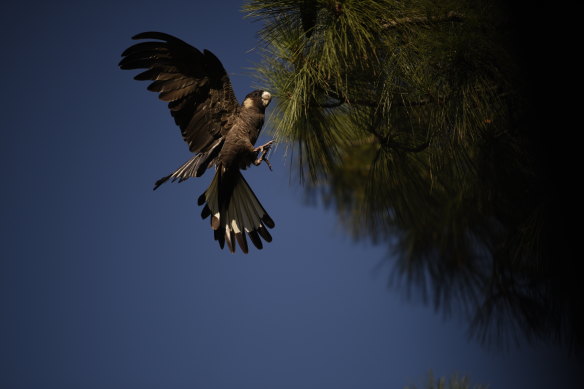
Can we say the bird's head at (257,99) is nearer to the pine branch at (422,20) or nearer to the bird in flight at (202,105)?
the bird in flight at (202,105)

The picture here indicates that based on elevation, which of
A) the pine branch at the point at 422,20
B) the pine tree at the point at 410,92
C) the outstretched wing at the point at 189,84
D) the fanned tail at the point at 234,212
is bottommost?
the fanned tail at the point at 234,212

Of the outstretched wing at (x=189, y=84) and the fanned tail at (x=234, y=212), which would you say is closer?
the outstretched wing at (x=189, y=84)

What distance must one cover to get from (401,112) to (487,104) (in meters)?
0.18

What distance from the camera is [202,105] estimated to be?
2.81 feet

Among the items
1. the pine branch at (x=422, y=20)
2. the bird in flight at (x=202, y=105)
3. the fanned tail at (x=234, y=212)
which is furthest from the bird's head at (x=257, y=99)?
the pine branch at (x=422, y=20)

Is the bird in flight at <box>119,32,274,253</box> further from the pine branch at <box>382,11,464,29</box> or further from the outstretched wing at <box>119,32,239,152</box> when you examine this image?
the pine branch at <box>382,11,464,29</box>

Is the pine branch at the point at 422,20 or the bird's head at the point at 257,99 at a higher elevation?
the pine branch at the point at 422,20

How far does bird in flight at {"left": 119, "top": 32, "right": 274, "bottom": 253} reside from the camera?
2.69ft

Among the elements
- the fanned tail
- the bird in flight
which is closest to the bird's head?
the bird in flight

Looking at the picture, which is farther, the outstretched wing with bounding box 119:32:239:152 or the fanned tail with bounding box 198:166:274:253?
the fanned tail with bounding box 198:166:274:253

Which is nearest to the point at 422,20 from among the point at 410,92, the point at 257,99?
the point at 410,92

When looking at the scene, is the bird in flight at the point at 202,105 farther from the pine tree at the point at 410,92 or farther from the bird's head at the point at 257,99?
the pine tree at the point at 410,92

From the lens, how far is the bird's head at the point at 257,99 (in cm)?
87

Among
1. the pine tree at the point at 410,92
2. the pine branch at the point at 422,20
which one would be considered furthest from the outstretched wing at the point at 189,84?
the pine branch at the point at 422,20
